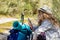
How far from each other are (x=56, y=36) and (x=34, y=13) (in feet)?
23.6

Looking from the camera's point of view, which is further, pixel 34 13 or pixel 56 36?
pixel 34 13

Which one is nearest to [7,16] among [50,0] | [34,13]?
[34,13]

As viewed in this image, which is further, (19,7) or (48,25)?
(19,7)

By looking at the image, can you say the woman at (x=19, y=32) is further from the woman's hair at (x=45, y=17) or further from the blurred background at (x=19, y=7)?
the blurred background at (x=19, y=7)

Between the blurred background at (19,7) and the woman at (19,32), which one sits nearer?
the woman at (19,32)

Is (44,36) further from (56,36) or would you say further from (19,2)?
(19,2)

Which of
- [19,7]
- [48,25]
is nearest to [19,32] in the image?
[48,25]

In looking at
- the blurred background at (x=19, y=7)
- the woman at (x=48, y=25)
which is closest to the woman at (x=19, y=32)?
the woman at (x=48, y=25)

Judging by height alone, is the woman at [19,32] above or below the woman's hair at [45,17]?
below

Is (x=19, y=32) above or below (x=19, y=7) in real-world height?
below

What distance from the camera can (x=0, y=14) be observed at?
9914 mm

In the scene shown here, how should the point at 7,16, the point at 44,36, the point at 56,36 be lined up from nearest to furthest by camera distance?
the point at 44,36 < the point at 56,36 < the point at 7,16

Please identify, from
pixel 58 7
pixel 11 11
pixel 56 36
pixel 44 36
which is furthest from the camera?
pixel 11 11

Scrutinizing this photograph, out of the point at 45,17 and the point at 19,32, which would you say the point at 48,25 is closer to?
the point at 45,17
